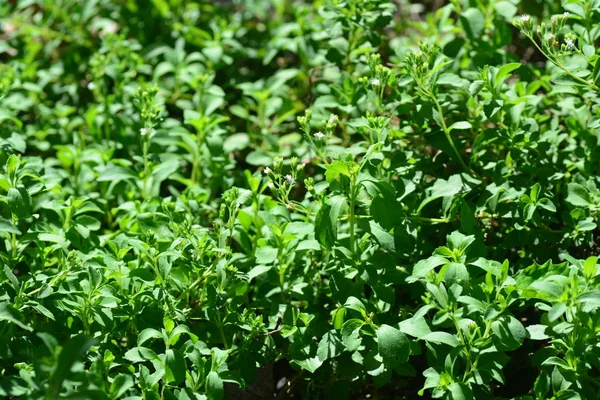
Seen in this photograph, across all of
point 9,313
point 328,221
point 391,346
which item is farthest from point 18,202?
point 391,346

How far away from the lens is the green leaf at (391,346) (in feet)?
7.95

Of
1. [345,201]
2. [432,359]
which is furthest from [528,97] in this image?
[432,359]

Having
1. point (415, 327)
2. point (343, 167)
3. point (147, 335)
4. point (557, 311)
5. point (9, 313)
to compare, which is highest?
point (343, 167)

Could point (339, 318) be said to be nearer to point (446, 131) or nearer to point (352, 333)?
point (352, 333)

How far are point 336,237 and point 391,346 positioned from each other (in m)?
0.39

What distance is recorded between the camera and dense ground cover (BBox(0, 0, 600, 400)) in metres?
2.38

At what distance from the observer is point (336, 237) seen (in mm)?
2527

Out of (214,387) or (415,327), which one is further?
(415,327)

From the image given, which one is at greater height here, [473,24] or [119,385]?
[473,24]

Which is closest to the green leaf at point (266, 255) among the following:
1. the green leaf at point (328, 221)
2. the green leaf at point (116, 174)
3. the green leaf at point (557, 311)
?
the green leaf at point (328, 221)

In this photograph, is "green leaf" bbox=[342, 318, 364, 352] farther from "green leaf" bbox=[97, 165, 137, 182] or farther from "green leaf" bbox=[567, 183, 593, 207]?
"green leaf" bbox=[97, 165, 137, 182]

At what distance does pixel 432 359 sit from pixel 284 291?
0.60m

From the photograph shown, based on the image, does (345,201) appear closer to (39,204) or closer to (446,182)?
(446,182)

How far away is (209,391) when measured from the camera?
235cm
